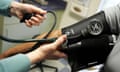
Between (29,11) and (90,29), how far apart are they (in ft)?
1.03

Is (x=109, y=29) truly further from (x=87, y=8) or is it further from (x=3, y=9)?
(x=87, y=8)

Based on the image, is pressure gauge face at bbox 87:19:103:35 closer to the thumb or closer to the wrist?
the thumb

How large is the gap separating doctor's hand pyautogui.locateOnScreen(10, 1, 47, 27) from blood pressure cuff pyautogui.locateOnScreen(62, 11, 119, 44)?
0.54 feet

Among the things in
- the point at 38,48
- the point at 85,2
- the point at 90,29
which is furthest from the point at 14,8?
the point at 85,2

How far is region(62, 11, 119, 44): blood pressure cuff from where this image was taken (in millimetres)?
1189

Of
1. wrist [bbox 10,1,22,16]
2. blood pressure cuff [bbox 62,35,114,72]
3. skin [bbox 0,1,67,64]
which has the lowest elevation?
blood pressure cuff [bbox 62,35,114,72]

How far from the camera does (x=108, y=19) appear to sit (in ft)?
3.94

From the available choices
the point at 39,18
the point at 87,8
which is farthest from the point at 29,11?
the point at 87,8

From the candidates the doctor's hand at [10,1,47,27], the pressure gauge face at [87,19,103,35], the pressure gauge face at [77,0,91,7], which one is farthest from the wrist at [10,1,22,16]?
the pressure gauge face at [77,0,91,7]

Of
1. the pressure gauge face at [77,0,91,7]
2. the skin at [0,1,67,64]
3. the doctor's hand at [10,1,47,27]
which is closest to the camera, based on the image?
the skin at [0,1,67,64]

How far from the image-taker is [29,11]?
3.87 ft

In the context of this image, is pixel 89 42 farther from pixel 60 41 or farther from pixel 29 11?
pixel 29 11

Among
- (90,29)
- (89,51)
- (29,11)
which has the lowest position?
(89,51)

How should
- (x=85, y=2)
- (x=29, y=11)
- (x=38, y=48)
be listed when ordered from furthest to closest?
(x=85, y=2)
(x=29, y=11)
(x=38, y=48)
